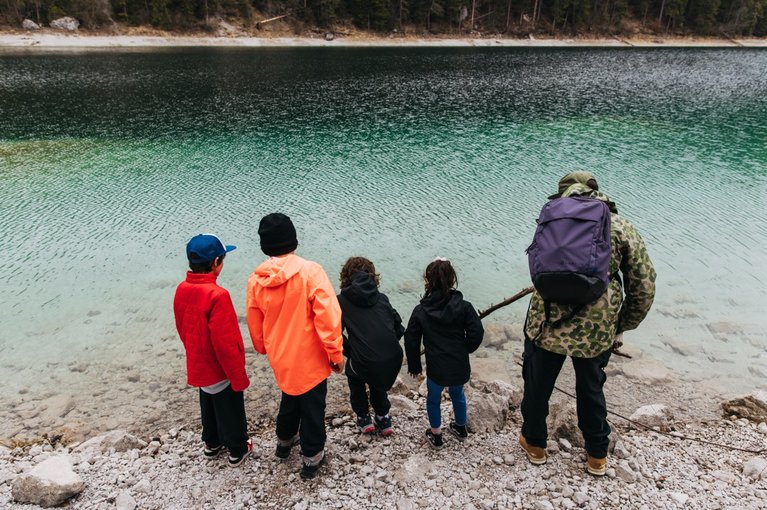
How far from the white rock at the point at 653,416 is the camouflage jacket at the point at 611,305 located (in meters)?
2.06

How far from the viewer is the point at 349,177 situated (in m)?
16.5

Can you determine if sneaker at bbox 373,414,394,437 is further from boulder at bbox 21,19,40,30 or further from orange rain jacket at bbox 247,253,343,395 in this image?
boulder at bbox 21,19,40,30

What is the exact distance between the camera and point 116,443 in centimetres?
452

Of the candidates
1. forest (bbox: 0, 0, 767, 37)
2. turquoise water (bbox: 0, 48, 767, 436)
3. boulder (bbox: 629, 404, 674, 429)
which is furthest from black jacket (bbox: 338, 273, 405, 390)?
forest (bbox: 0, 0, 767, 37)

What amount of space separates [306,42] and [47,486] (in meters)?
72.0

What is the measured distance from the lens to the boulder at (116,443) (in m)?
4.49

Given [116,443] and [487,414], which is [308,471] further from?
[116,443]

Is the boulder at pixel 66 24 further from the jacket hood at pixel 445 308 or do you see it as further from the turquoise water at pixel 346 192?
the jacket hood at pixel 445 308

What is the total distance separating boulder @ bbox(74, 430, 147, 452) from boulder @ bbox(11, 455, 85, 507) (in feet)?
2.46

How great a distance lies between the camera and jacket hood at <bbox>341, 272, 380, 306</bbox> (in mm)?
3840

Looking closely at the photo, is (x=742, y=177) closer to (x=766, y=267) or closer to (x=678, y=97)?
(x=766, y=267)

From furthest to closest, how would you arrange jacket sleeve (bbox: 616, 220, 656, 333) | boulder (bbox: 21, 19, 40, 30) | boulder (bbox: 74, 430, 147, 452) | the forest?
the forest
boulder (bbox: 21, 19, 40, 30)
boulder (bbox: 74, 430, 147, 452)
jacket sleeve (bbox: 616, 220, 656, 333)

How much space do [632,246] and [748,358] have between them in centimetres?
573

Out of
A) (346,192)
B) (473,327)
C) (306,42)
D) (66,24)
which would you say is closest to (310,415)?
(473,327)
